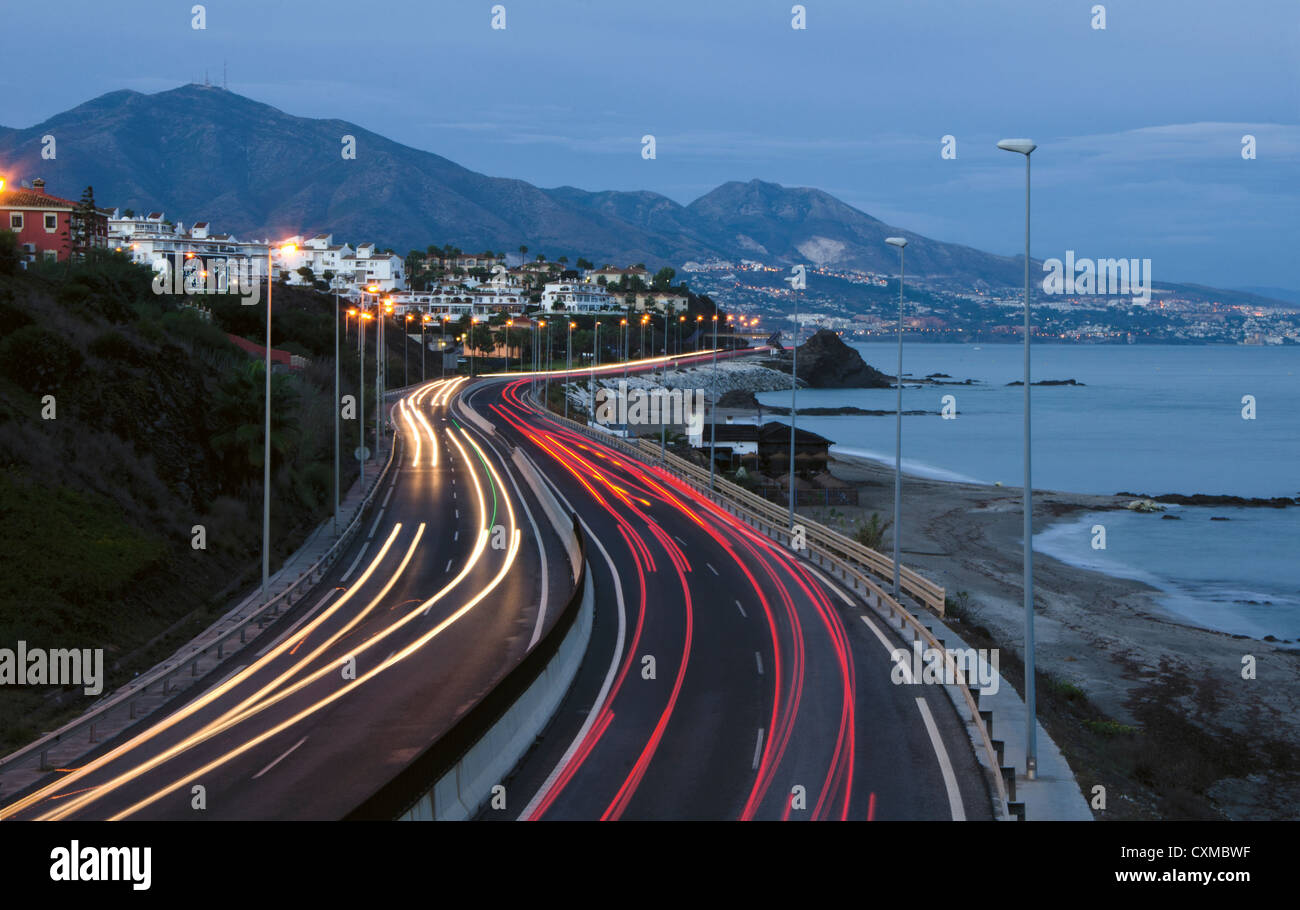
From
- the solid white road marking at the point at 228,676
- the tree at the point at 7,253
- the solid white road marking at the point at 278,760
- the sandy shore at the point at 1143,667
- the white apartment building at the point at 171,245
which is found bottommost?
the sandy shore at the point at 1143,667

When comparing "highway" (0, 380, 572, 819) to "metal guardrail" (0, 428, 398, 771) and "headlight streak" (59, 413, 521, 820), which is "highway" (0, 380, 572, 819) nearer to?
"headlight streak" (59, 413, 521, 820)

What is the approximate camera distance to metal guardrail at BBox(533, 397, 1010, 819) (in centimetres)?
1959

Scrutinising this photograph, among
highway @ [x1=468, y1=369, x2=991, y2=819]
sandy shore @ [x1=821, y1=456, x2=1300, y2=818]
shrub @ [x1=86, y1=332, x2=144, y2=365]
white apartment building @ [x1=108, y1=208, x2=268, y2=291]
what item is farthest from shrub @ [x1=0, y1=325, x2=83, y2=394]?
white apartment building @ [x1=108, y1=208, x2=268, y2=291]

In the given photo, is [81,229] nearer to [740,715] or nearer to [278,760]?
[278,760]

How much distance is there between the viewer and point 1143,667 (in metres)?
38.4

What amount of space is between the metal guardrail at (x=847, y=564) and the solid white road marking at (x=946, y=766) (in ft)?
1.98

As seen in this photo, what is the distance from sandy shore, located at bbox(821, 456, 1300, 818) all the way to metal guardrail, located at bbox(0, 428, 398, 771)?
18.2m

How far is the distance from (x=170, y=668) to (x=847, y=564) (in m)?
21.6

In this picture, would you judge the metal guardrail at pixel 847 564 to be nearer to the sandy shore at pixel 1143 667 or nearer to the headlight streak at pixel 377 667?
the sandy shore at pixel 1143 667

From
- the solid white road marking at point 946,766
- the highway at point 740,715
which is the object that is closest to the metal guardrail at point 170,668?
the highway at point 740,715

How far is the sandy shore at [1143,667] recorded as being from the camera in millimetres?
26094
